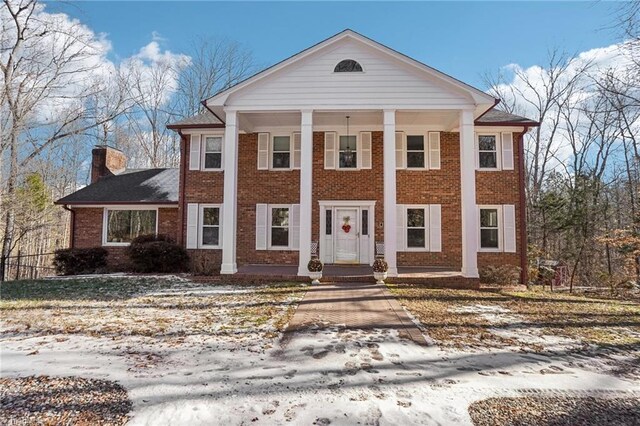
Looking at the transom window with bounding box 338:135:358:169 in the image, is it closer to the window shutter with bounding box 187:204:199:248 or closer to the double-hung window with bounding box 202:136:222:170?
the double-hung window with bounding box 202:136:222:170

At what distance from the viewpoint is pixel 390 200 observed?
10242mm

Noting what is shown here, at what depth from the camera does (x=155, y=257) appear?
12445 mm

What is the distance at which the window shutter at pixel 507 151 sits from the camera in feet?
41.1

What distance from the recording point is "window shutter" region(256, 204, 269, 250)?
1299 centimetres

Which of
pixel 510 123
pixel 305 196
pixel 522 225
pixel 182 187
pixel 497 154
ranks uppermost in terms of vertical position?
pixel 510 123

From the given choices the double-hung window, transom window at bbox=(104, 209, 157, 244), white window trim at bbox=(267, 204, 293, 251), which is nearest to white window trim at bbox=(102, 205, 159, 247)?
transom window at bbox=(104, 209, 157, 244)

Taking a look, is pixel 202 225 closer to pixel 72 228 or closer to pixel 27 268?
pixel 72 228

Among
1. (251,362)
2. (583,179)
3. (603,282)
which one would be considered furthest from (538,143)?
(251,362)

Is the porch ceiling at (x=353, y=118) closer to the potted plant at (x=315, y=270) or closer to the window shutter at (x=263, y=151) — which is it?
the window shutter at (x=263, y=151)

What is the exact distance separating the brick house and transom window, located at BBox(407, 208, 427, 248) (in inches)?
1.4

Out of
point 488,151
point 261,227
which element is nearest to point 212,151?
point 261,227

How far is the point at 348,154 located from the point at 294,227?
10.7 ft

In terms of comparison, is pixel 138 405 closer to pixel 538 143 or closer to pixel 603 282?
pixel 603 282

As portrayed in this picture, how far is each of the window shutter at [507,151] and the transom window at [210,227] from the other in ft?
33.8
